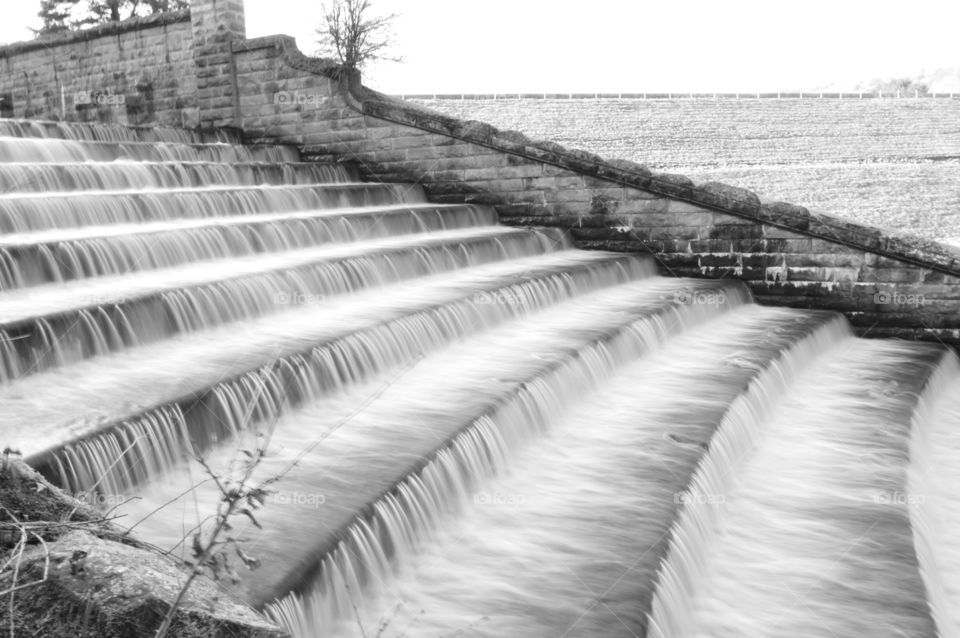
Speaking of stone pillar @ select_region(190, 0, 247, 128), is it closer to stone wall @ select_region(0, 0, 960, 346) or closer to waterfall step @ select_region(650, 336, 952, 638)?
stone wall @ select_region(0, 0, 960, 346)

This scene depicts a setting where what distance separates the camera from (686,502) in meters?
4.05

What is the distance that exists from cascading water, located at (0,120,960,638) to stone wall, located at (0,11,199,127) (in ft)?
13.8

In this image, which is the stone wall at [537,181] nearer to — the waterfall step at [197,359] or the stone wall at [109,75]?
the stone wall at [109,75]

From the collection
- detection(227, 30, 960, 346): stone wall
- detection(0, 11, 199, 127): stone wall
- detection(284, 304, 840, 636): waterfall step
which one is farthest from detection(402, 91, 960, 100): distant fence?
detection(284, 304, 840, 636): waterfall step

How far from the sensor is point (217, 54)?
37.8 feet

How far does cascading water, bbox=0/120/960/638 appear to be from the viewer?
3.32m

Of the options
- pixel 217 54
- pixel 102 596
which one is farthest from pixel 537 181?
pixel 102 596

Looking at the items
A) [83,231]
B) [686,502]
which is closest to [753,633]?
[686,502]

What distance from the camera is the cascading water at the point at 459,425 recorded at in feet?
10.9

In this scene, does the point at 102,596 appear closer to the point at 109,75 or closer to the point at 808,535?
the point at 808,535

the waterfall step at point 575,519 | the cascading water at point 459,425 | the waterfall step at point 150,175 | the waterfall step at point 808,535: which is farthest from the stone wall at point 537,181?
the waterfall step at point 575,519

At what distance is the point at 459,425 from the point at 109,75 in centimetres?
1079

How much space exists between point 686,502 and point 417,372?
2022mm

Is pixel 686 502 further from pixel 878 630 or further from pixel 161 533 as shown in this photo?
pixel 161 533
